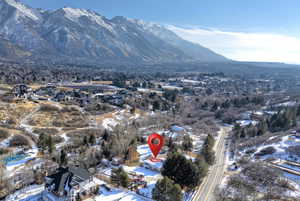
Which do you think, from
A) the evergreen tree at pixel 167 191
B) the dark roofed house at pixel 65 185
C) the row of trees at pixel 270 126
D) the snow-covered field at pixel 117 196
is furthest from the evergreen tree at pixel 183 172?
the row of trees at pixel 270 126

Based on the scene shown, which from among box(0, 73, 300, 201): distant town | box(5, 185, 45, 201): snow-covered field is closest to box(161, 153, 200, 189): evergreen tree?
box(0, 73, 300, 201): distant town

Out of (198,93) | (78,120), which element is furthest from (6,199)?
(198,93)

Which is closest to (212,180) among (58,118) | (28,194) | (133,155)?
(133,155)

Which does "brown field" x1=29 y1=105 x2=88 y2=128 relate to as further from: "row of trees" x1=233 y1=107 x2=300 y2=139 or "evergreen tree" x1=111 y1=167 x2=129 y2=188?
"row of trees" x1=233 y1=107 x2=300 y2=139

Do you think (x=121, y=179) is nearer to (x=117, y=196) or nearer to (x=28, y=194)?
(x=117, y=196)

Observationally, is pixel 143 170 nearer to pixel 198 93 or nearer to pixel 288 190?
pixel 288 190

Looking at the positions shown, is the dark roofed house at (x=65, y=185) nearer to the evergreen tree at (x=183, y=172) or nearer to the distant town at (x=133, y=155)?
the distant town at (x=133, y=155)
